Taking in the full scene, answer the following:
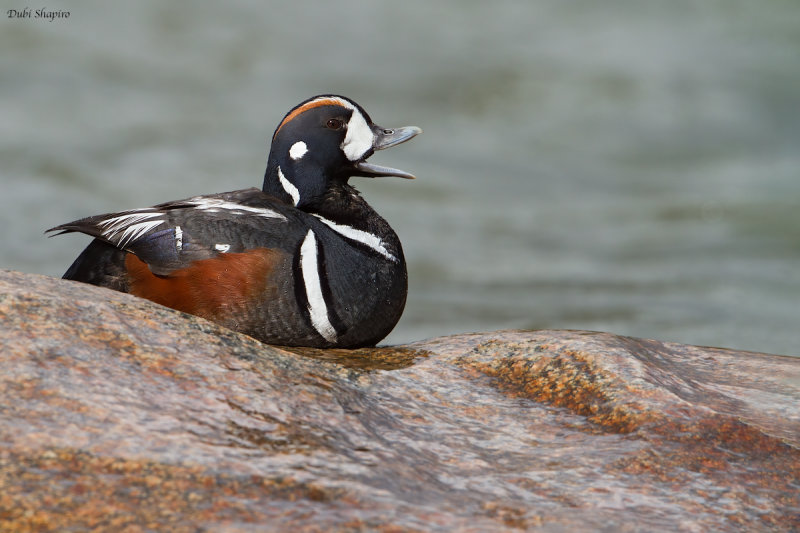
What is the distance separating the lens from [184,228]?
5.43 m

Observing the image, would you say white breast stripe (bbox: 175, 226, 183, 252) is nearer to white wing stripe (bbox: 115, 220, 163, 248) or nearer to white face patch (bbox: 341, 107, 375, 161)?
white wing stripe (bbox: 115, 220, 163, 248)

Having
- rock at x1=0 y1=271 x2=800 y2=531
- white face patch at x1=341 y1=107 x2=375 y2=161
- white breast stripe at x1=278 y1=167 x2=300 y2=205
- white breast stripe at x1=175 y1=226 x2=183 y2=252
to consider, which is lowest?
rock at x1=0 y1=271 x2=800 y2=531

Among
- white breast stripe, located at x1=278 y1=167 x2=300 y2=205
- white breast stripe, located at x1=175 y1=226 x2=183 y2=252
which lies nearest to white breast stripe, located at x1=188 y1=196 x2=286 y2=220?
white breast stripe, located at x1=175 y1=226 x2=183 y2=252

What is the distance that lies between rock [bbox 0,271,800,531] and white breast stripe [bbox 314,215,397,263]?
1088 mm

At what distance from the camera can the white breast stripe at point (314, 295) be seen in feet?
17.5

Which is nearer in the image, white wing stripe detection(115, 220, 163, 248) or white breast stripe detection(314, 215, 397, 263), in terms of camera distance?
white wing stripe detection(115, 220, 163, 248)

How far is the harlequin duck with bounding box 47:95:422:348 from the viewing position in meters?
5.25

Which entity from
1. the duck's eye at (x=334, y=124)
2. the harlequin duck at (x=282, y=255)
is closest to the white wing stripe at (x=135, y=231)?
the harlequin duck at (x=282, y=255)

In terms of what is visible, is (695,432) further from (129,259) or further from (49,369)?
(129,259)

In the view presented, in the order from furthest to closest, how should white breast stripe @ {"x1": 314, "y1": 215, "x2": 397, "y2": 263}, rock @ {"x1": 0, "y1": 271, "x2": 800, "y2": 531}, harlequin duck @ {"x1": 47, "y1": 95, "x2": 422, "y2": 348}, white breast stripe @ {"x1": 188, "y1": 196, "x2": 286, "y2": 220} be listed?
1. white breast stripe @ {"x1": 314, "y1": 215, "x2": 397, "y2": 263}
2. white breast stripe @ {"x1": 188, "y1": 196, "x2": 286, "y2": 220}
3. harlequin duck @ {"x1": 47, "y1": 95, "x2": 422, "y2": 348}
4. rock @ {"x1": 0, "y1": 271, "x2": 800, "y2": 531}

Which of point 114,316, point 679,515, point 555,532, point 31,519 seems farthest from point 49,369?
point 679,515

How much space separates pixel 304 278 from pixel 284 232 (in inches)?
11.6

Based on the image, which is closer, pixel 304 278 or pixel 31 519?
pixel 31 519

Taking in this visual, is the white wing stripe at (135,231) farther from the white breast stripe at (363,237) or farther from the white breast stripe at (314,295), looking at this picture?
the white breast stripe at (363,237)
